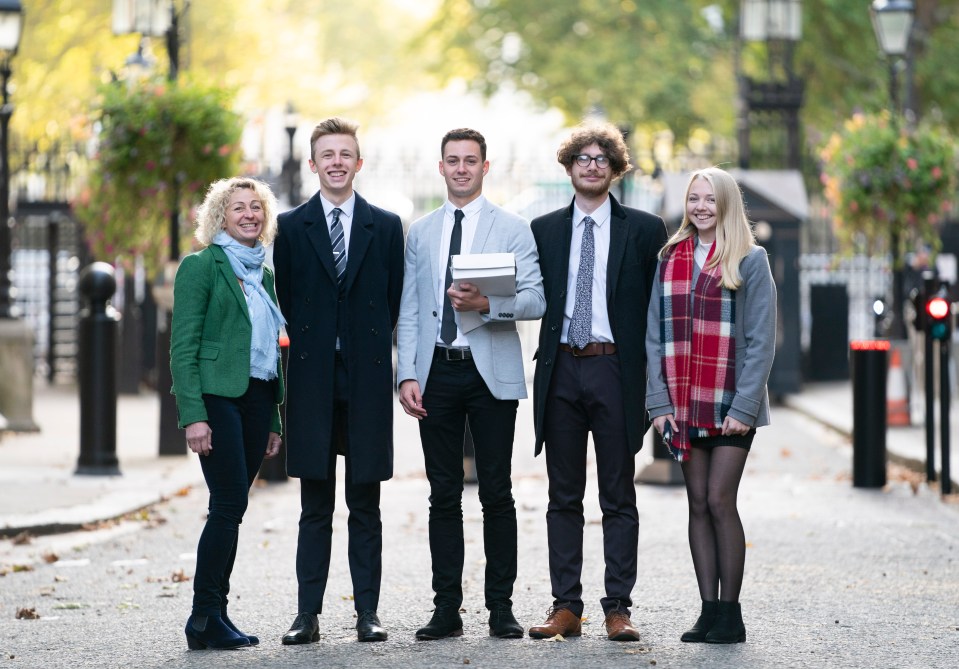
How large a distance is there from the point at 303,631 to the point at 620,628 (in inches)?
46.8

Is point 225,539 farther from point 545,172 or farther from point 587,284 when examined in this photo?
point 545,172

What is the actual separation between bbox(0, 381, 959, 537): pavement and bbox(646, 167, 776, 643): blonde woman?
4534mm

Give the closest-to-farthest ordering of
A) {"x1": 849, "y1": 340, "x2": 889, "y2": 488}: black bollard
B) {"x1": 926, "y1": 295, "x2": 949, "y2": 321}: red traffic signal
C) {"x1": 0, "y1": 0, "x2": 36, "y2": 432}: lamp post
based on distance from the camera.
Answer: {"x1": 926, "y1": 295, "x2": 949, "y2": 321}: red traffic signal, {"x1": 849, "y1": 340, "x2": 889, "y2": 488}: black bollard, {"x1": 0, "y1": 0, "x2": 36, "y2": 432}: lamp post

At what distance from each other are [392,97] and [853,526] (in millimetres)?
42693

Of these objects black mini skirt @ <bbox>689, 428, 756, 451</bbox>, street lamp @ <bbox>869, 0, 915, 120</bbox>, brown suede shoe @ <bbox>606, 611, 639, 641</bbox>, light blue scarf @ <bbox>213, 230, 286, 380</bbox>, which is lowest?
brown suede shoe @ <bbox>606, 611, 639, 641</bbox>

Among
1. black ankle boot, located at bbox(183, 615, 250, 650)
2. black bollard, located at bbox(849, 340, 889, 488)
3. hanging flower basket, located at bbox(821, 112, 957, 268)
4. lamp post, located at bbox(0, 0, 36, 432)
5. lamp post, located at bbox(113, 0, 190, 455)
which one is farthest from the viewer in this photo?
hanging flower basket, located at bbox(821, 112, 957, 268)

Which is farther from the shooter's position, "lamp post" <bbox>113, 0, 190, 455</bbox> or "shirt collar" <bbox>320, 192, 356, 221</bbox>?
"lamp post" <bbox>113, 0, 190, 455</bbox>

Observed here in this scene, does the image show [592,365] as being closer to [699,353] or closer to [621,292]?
[621,292]

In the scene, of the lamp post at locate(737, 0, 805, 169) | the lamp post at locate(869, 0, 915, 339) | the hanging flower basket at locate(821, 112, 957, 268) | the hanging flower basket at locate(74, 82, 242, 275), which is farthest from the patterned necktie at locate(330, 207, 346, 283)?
the lamp post at locate(737, 0, 805, 169)

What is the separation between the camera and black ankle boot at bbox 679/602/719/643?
613 cm

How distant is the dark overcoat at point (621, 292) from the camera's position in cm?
627

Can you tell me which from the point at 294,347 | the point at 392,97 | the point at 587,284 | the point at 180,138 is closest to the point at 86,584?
the point at 294,347

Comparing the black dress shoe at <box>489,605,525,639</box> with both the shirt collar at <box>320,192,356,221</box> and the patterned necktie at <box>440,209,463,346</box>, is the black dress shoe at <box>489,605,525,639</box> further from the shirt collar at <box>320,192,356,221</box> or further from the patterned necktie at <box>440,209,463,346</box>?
the shirt collar at <box>320,192,356,221</box>

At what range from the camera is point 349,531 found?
20.6 feet
